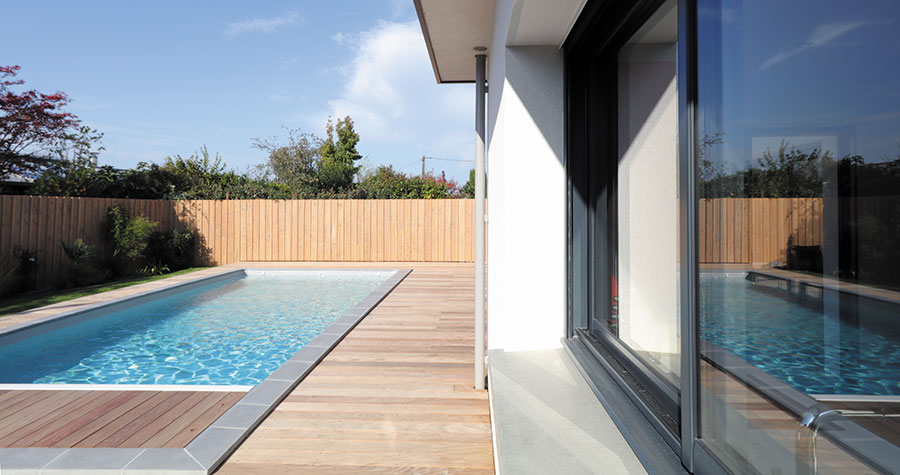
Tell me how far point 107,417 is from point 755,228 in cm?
307

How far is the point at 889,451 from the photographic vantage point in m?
0.56

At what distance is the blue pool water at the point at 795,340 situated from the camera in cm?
58

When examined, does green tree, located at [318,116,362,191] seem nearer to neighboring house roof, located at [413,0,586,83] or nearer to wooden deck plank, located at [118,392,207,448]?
neighboring house roof, located at [413,0,586,83]

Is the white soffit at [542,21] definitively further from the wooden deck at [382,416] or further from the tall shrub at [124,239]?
the tall shrub at [124,239]

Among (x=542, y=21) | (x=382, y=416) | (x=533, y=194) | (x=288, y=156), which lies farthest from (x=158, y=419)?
(x=288, y=156)

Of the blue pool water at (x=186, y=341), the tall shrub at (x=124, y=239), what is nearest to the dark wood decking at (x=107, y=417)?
the blue pool water at (x=186, y=341)

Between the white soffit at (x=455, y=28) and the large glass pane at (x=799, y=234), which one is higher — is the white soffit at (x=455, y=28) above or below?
above

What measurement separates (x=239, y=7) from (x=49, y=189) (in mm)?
10132

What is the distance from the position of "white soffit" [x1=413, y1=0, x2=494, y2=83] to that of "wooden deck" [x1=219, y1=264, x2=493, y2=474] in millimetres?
2399

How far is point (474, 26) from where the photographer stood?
11.1 feet

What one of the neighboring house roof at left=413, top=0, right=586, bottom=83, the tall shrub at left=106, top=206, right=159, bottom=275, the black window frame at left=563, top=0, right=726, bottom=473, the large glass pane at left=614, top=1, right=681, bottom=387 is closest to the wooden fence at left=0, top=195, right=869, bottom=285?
the tall shrub at left=106, top=206, right=159, bottom=275

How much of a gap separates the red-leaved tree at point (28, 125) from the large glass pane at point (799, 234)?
1429 centimetres

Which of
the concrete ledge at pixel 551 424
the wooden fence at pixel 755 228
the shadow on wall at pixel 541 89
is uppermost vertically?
the shadow on wall at pixel 541 89

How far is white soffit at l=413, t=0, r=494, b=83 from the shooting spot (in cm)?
303
